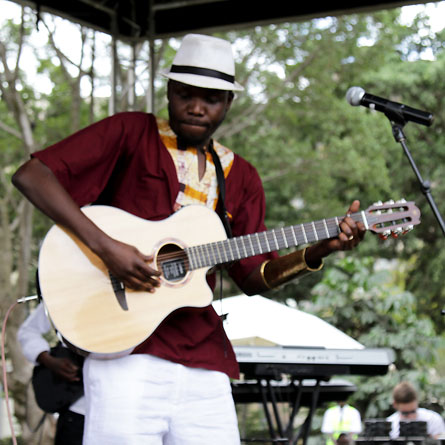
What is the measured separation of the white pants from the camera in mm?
2352

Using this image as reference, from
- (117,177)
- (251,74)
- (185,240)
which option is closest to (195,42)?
(117,177)

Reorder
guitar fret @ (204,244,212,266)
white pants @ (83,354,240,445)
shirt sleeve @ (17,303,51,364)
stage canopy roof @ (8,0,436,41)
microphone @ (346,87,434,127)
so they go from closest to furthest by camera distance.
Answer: white pants @ (83,354,240,445), guitar fret @ (204,244,212,266), microphone @ (346,87,434,127), shirt sleeve @ (17,303,51,364), stage canopy roof @ (8,0,436,41)

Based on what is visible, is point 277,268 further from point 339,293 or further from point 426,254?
point 426,254

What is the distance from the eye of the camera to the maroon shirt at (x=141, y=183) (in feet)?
8.24

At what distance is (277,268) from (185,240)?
367mm

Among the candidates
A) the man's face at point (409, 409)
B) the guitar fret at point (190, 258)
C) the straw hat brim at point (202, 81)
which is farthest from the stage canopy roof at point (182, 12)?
the man's face at point (409, 409)

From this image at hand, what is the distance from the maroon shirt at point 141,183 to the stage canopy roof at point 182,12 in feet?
8.36

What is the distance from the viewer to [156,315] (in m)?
2.47

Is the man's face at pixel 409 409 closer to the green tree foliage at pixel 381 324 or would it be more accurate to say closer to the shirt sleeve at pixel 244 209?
the green tree foliage at pixel 381 324

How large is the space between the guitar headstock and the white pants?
0.76 m

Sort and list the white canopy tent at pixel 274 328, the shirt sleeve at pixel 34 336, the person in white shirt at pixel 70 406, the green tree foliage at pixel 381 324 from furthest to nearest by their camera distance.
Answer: the green tree foliage at pixel 381 324, the white canopy tent at pixel 274 328, the shirt sleeve at pixel 34 336, the person in white shirt at pixel 70 406

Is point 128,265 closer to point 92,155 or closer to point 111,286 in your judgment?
point 111,286

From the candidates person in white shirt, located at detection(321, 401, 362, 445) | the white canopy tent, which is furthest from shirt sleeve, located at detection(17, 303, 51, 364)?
person in white shirt, located at detection(321, 401, 362, 445)

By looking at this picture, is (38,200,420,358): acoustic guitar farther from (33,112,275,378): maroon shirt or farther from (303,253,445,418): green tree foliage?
(303,253,445,418): green tree foliage
